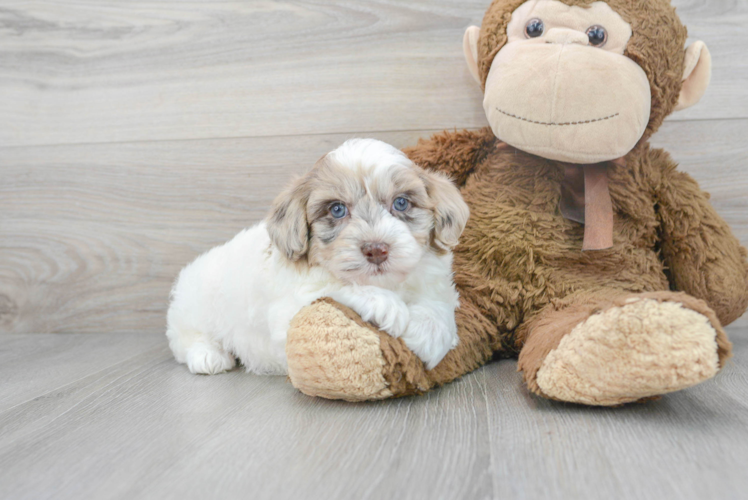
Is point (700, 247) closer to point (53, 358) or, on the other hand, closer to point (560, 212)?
point (560, 212)

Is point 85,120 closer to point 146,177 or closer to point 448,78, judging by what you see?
point 146,177

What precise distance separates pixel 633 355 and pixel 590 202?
590 millimetres

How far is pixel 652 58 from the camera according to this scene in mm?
1445

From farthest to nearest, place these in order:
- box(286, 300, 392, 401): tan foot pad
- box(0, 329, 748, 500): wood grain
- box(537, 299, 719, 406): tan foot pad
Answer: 1. box(286, 300, 392, 401): tan foot pad
2. box(537, 299, 719, 406): tan foot pad
3. box(0, 329, 748, 500): wood grain

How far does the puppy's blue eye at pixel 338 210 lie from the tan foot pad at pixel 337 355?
221mm

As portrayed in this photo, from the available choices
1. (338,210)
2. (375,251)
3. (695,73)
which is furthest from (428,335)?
(695,73)

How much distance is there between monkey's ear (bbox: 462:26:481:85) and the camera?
173 centimetres

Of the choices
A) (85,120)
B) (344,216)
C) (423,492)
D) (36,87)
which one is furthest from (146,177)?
(423,492)

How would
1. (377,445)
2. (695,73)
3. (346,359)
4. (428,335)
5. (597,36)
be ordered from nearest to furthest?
1. (377,445)
2. (346,359)
3. (428,335)
4. (597,36)
5. (695,73)

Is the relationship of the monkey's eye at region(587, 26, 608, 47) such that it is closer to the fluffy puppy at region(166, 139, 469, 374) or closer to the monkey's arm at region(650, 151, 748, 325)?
the monkey's arm at region(650, 151, 748, 325)

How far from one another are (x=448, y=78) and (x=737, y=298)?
3.70 ft

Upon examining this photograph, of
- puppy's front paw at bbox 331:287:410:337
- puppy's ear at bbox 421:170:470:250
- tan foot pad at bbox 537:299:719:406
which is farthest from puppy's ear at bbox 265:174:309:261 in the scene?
tan foot pad at bbox 537:299:719:406

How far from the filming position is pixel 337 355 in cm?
119

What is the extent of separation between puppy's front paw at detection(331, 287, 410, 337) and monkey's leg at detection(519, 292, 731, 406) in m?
0.31
